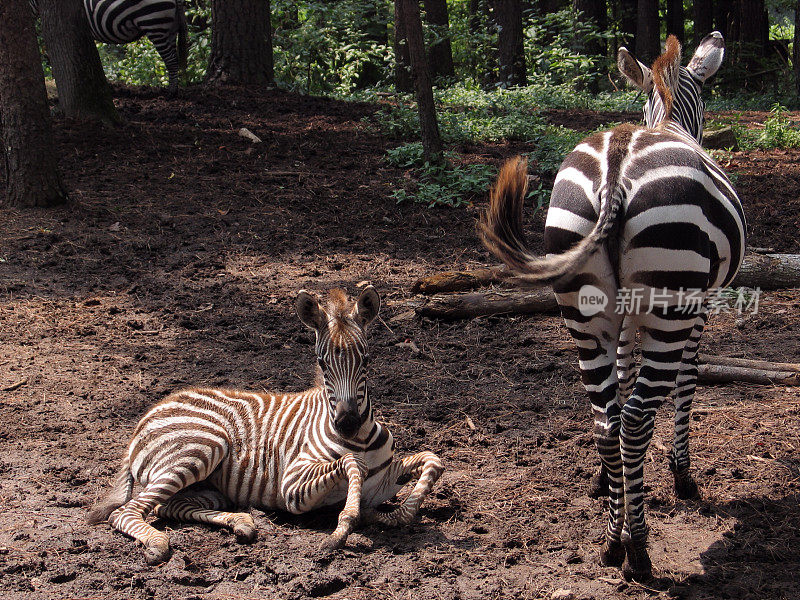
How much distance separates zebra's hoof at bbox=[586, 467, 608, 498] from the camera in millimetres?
4926

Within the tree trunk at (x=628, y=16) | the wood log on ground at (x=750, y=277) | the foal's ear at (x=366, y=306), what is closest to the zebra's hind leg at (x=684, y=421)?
the foal's ear at (x=366, y=306)

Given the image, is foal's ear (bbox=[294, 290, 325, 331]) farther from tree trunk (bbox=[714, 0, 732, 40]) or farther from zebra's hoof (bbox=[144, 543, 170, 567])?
tree trunk (bbox=[714, 0, 732, 40])

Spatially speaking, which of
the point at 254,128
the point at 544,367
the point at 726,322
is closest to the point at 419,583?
the point at 544,367

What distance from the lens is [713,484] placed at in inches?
196

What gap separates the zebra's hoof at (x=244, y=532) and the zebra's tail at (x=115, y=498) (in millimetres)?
782

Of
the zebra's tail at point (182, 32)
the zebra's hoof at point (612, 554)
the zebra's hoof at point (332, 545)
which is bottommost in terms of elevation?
the zebra's hoof at point (612, 554)

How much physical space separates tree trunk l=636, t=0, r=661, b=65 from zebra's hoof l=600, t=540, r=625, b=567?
2120 centimetres

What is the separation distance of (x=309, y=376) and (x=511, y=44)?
14929 millimetres

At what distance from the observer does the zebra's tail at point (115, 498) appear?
14.6ft

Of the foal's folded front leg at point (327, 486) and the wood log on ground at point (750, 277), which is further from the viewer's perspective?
the wood log on ground at point (750, 277)

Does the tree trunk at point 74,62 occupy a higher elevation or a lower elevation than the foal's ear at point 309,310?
higher

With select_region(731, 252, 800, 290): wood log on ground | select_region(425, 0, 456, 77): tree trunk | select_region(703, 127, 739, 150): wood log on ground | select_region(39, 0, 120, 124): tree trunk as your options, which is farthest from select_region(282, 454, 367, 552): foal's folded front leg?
select_region(425, 0, 456, 77): tree trunk

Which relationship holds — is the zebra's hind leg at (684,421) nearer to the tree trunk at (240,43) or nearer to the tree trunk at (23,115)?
the tree trunk at (23,115)

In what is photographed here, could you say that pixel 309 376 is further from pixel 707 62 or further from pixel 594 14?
pixel 594 14
